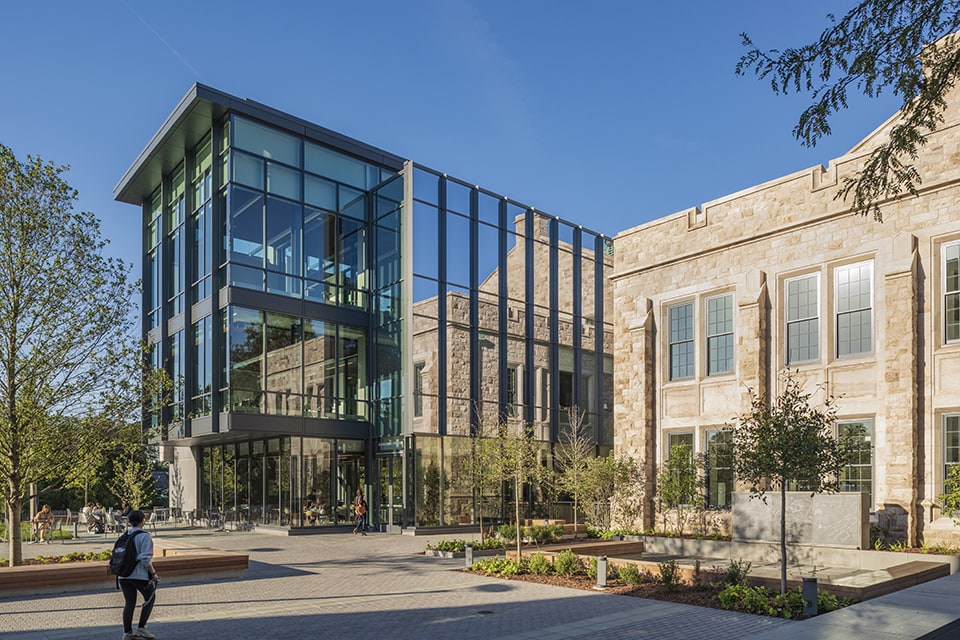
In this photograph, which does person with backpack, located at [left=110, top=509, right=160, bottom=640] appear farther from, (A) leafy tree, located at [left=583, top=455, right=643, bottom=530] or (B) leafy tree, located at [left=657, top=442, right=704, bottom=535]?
(A) leafy tree, located at [left=583, top=455, right=643, bottom=530]

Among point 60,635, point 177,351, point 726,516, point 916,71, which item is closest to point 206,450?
point 177,351

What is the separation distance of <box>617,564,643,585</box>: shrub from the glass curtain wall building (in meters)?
14.7

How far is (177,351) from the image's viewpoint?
32875 mm

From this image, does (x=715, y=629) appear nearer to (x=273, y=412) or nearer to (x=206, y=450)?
(x=273, y=412)

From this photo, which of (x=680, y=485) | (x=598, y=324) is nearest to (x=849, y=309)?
(x=680, y=485)

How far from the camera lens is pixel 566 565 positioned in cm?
1639

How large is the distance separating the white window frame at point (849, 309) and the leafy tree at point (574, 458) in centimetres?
847

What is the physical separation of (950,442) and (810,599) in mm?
8372

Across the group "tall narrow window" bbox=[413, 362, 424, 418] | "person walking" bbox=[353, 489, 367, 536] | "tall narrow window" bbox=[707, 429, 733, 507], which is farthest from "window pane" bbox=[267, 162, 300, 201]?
"tall narrow window" bbox=[707, 429, 733, 507]

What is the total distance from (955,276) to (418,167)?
1863cm

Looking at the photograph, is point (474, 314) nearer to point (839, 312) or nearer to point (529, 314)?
point (529, 314)

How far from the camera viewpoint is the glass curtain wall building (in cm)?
2931

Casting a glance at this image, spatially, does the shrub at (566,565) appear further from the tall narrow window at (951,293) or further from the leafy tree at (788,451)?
the tall narrow window at (951,293)

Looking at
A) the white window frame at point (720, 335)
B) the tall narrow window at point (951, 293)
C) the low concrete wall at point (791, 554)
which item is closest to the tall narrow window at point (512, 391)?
the white window frame at point (720, 335)
